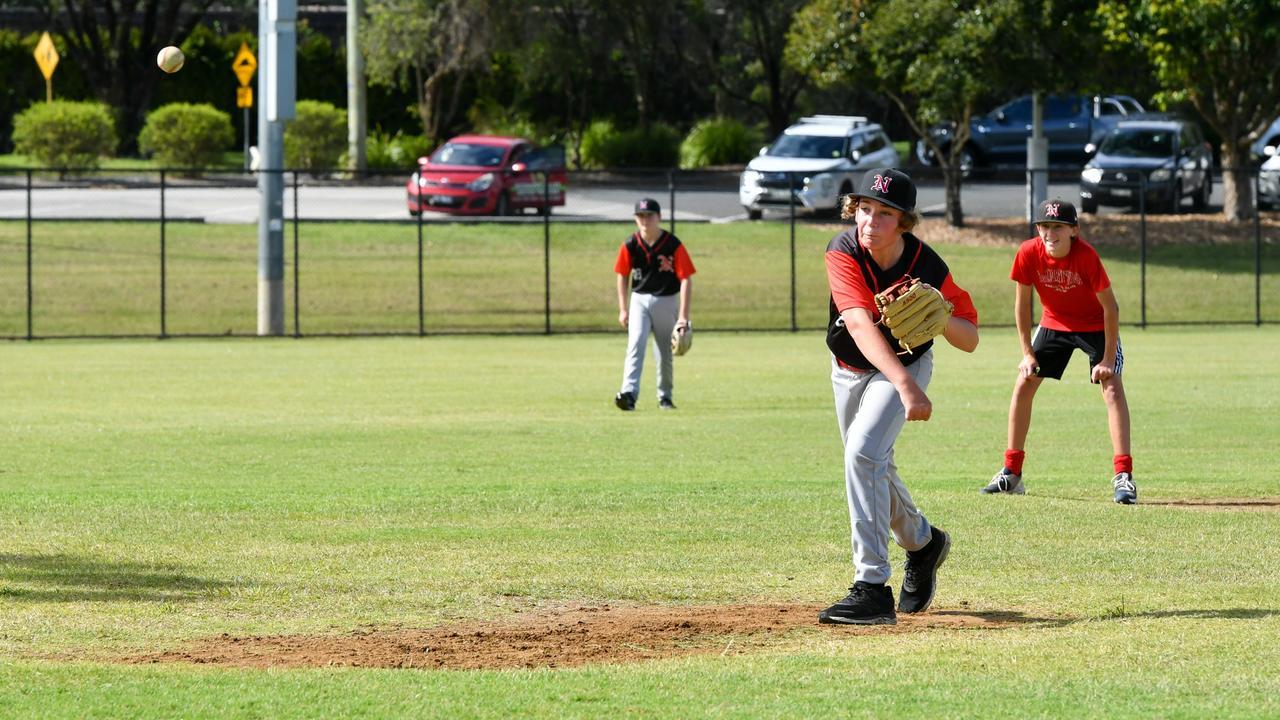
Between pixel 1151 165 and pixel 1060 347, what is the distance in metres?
31.6

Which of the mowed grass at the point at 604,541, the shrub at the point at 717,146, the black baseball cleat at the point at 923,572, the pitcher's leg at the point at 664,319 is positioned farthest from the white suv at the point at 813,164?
the black baseball cleat at the point at 923,572

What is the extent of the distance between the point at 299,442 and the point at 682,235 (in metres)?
23.1

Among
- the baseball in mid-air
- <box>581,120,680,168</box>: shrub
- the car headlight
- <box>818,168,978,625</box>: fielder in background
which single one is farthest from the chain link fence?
<box>818,168,978,625</box>: fielder in background

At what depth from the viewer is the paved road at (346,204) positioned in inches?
1529

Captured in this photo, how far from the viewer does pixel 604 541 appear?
9.71 m

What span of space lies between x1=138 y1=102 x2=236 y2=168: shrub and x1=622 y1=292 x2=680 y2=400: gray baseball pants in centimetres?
3202

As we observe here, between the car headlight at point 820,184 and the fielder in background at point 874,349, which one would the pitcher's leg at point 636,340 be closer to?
the fielder in background at point 874,349

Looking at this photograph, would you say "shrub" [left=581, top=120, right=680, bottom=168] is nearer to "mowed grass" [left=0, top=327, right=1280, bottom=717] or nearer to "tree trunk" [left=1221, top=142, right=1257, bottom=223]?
"tree trunk" [left=1221, top=142, right=1257, bottom=223]

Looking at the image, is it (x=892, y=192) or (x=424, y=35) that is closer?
(x=892, y=192)

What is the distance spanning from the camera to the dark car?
40656mm

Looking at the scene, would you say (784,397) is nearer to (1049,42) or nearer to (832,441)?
(832,441)

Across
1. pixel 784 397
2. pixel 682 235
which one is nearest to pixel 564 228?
pixel 682 235

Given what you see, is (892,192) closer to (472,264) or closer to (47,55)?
(472,264)

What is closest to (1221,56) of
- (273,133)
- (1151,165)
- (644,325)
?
(1151,165)
